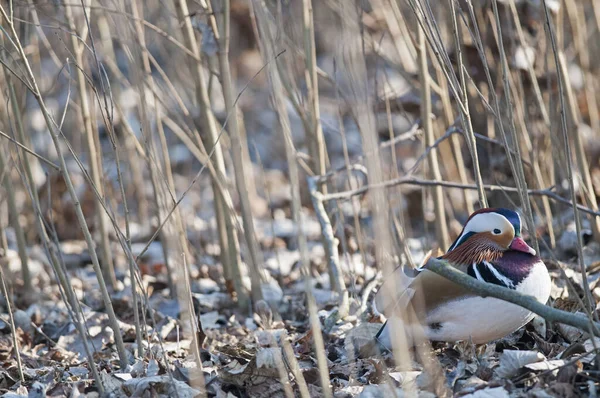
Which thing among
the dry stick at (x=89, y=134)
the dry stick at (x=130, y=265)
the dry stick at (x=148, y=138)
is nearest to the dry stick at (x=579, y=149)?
the dry stick at (x=148, y=138)

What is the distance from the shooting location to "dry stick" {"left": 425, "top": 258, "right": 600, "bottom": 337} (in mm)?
1855

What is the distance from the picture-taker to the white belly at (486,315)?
213 cm

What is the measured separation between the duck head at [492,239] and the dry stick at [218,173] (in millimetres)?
1042

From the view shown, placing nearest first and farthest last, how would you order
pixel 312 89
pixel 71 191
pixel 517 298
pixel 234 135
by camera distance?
pixel 517 298 < pixel 71 191 < pixel 234 135 < pixel 312 89

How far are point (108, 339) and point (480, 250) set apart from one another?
158 centimetres

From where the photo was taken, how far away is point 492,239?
2.31 meters

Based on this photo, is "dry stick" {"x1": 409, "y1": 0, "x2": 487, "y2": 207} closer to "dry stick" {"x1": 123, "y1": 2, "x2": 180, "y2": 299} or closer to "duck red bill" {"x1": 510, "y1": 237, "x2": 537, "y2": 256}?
"duck red bill" {"x1": 510, "y1": 237, "x2": 537, "y2": 256}

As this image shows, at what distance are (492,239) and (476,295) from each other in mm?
217

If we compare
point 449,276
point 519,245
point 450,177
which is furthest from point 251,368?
point 450,177

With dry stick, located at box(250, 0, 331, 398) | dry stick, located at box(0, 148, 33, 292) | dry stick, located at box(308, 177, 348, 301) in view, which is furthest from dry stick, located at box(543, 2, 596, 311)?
dry stick, located at box(0, 148, 33, 292)

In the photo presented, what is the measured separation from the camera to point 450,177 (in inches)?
166

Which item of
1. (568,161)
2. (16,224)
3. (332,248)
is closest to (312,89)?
(332,248)

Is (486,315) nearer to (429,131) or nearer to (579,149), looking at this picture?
(429,131)

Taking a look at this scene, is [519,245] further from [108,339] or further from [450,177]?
[450,177]
